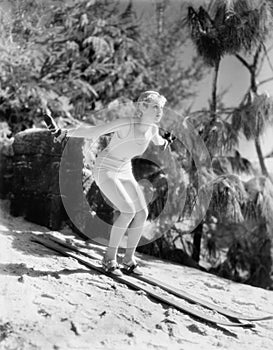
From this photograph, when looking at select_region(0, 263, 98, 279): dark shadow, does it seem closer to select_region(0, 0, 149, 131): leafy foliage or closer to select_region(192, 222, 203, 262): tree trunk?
select_region(192, 222, 203, 262): tree trunk

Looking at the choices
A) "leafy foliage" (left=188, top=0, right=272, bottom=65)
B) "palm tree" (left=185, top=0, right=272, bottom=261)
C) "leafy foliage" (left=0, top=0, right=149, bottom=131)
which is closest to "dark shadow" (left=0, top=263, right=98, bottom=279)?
"palm tree" (left=185, top=0, right=272, bottom=261)

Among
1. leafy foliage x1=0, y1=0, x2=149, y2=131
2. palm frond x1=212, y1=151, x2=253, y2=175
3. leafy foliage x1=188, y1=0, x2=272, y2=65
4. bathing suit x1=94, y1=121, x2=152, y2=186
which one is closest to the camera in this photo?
bathing suit x1=94, y1=121, x2=152, y2=186

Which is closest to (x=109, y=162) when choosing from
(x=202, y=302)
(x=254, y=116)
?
(x=202, y=302)

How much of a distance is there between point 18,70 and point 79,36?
0.70 metres

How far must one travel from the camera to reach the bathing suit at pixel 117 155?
4.92 feet

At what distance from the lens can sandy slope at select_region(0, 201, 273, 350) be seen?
1.12 meters

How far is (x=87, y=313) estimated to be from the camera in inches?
50.2

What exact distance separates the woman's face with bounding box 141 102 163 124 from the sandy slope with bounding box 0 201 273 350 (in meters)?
0.58

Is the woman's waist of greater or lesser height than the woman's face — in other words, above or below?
below

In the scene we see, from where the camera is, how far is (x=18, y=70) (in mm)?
3154

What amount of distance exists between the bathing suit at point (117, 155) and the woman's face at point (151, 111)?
0.06 metres

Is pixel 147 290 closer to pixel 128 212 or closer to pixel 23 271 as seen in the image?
pixel 128 212

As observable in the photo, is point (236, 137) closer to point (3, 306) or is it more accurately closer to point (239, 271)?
point (239, 271)

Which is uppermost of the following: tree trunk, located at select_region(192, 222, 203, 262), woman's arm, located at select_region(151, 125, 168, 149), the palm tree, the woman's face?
the palm tree
